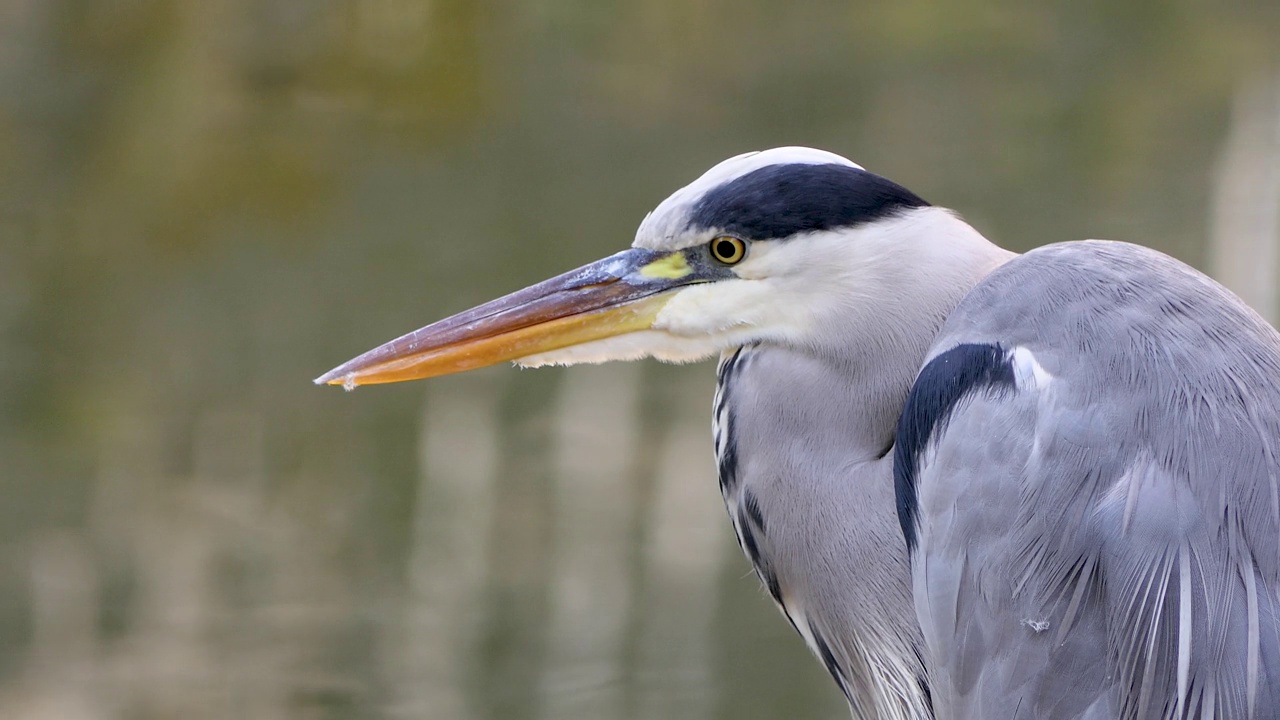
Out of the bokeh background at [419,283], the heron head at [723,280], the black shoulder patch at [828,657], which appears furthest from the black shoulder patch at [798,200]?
the bokeh background at [419,283]

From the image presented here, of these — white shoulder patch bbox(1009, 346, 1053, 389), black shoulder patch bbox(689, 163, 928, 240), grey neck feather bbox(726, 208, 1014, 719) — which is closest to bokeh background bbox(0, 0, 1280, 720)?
grey neck feather bbox(726, 208, 1014, 719)

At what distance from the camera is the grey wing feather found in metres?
1.10

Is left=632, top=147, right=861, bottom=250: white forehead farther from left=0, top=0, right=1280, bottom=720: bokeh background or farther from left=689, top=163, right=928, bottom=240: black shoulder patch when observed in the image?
left=0, top=0, right=1280, bottom=720: bokeh background

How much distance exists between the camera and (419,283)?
458cm

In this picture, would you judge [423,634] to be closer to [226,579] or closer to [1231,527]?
[226,579]

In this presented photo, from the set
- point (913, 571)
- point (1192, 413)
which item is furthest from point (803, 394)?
point (1192, 413)

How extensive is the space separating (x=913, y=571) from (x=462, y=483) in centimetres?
323

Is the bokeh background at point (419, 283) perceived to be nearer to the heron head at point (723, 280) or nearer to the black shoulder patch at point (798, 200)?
the heron head at point (723, 280)

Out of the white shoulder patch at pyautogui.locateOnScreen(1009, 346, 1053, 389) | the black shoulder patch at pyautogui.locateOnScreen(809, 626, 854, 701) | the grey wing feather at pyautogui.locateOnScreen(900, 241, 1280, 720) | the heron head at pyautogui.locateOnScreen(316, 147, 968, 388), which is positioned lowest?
the black shoulder patch at pyautogui.locateOnScreen(809, 626, 854, 701)

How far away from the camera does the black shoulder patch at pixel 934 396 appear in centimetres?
121

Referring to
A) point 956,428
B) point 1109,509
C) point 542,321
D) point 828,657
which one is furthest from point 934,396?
point 542,321

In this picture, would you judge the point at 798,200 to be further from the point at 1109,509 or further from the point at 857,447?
the point at 1109,509

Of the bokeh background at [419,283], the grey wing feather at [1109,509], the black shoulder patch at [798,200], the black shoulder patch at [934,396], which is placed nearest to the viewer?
the grey wing feather at [1109,509]

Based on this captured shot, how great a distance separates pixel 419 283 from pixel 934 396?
3.51 metres
